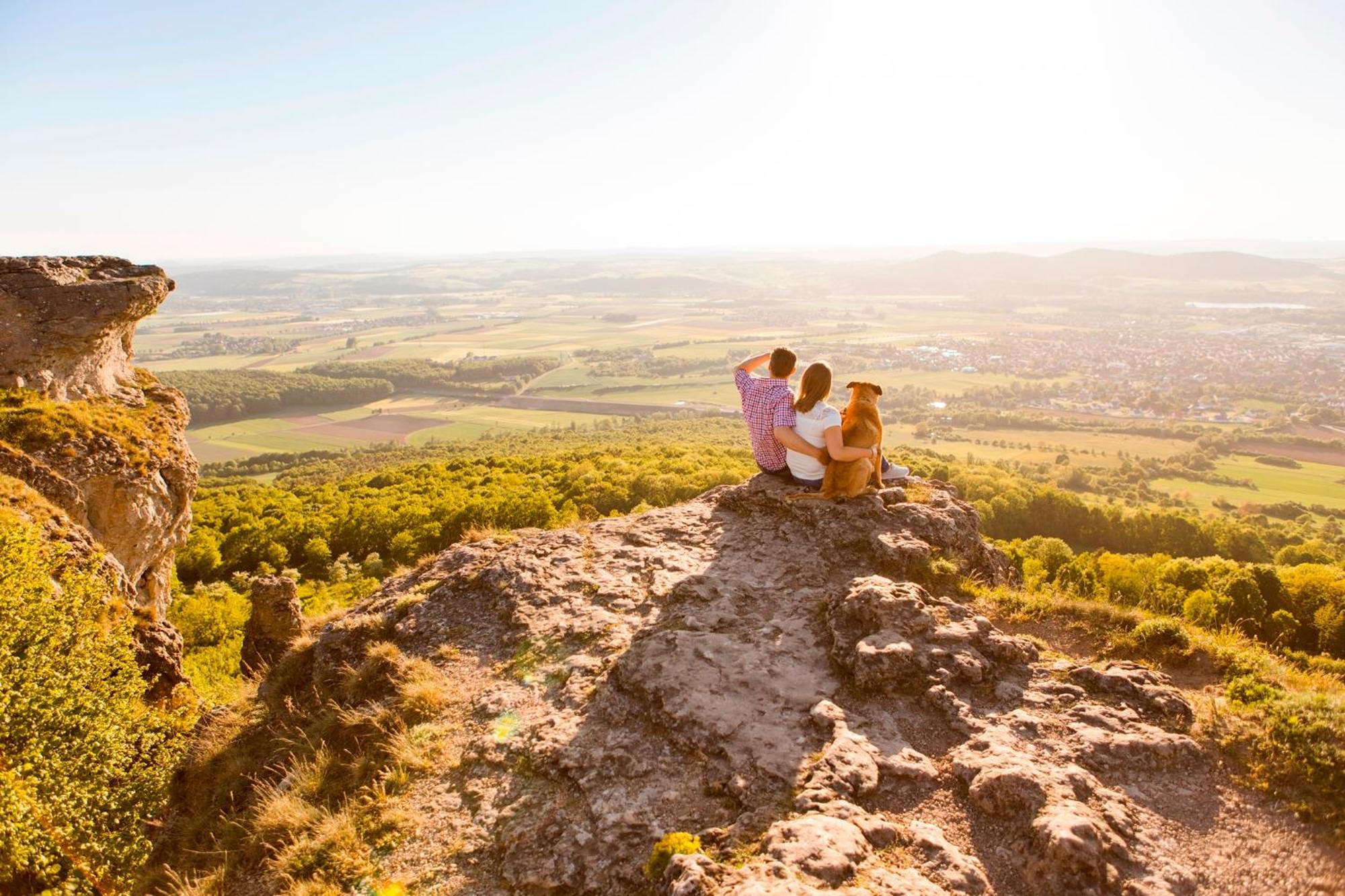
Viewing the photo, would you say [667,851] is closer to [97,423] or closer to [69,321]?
[97,423]

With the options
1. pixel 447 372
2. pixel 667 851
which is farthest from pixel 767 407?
pixel 447 372

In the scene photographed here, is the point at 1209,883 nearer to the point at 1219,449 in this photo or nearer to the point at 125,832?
the point at 125,832

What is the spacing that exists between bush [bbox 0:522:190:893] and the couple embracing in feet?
33.1

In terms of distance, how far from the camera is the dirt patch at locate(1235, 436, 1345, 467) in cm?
7075

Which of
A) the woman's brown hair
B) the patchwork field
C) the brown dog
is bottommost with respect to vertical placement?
the patchwork field

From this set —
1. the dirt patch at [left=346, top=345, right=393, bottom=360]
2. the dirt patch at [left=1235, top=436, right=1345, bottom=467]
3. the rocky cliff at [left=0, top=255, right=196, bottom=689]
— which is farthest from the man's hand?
the dirt patch at [left=346, top=345, right=393, bottom=360]

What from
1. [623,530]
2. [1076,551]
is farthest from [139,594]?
[1076,551]

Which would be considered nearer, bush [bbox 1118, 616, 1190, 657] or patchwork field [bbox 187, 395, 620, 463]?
bush [bbox 1118, 616, 1190, 657]

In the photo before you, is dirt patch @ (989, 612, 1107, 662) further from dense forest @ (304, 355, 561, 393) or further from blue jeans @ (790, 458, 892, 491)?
dense forest @ (304, 355, 561, 393)

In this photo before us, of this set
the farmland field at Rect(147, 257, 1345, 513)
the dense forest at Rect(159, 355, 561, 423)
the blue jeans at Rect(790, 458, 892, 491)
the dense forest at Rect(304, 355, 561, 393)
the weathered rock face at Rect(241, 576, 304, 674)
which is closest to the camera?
the blue jeans at Rect(790, 458, 892, 491)

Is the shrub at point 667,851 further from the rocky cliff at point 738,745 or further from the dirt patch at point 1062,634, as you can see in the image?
the dirt patch at point 1062,634

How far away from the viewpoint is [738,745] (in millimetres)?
6773

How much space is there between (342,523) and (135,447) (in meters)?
20.4

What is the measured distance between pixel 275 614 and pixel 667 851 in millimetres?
10090
